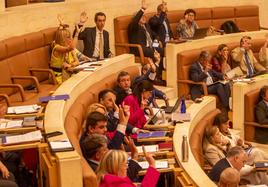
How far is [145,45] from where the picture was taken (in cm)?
918

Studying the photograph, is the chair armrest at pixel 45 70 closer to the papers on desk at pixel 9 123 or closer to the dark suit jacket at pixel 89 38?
the dark suit jacket at pixel 89 38

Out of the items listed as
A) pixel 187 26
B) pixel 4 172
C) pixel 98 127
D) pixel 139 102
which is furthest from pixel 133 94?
→ pixel 187 26

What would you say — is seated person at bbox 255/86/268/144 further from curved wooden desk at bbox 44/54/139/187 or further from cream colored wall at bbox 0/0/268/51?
cream colored wall at bbox 0/0/268/51

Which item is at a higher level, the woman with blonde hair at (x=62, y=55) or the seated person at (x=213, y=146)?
the woman with blonde hair at (x=62, y=55)

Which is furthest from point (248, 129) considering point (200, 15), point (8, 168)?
point (8, 168)

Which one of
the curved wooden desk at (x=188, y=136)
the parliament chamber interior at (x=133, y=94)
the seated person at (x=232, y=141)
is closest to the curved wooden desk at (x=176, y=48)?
the parliament chamber interior at (x=133, y=94)

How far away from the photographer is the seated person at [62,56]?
24.6ft

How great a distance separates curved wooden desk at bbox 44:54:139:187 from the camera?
3.71 meters

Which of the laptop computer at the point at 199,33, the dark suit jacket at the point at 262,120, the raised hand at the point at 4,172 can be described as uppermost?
the laptop computer at the point at 199,33

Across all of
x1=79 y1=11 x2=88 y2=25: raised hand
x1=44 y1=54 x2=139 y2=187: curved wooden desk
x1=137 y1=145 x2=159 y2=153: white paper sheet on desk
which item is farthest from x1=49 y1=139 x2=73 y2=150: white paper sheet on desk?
x1=79 y1=11 x2=88 y2=25: raised hand

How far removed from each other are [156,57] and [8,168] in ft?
14.0

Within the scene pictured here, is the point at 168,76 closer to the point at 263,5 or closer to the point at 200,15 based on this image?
the point at 200,15

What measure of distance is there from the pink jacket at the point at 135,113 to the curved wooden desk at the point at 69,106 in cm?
49

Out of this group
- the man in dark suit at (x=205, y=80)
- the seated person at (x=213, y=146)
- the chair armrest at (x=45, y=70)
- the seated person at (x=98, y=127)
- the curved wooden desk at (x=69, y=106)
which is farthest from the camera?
the man in dark suit at (x=205, y=80)
